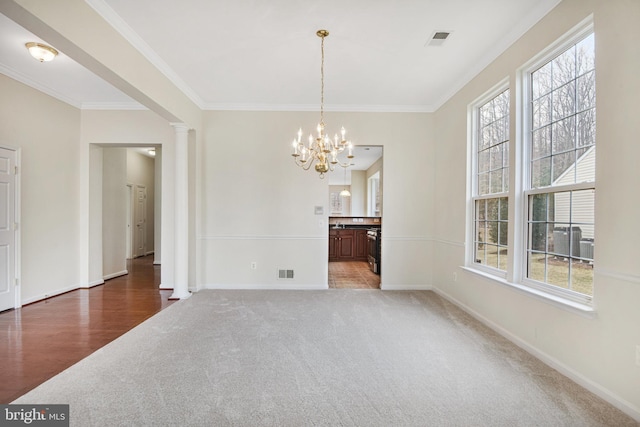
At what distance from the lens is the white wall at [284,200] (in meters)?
5.20

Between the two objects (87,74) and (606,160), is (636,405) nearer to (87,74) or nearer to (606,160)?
(606,160)

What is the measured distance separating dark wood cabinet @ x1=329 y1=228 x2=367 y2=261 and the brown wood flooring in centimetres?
431

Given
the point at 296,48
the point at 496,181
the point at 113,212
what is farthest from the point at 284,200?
the point at 113,212

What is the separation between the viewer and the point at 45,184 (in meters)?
4.54

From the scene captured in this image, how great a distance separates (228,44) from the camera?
10.8ft

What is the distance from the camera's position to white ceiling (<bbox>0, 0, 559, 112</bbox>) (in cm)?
271

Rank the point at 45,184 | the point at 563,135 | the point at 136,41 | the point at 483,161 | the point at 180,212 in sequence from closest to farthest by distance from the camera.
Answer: the point at 563,135 < the point at 136,41 < the point at 483,161 < the point at 45,184 < the point at 180,212

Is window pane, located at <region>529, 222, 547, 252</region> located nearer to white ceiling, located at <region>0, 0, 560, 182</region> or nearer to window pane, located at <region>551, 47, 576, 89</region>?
window pane, located at <region>551, 47, 576, 89</region>

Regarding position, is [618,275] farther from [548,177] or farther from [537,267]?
[548,177]

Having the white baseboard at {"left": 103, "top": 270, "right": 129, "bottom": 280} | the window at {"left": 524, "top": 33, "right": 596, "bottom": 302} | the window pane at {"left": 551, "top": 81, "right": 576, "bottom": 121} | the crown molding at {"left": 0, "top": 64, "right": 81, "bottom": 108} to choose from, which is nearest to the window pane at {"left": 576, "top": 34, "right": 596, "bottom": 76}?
the window at {"left": 524, "top": 33, "right": 596, "bottom": 302}

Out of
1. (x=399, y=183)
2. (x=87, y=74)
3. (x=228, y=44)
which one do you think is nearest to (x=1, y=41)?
(x=87, y=74)

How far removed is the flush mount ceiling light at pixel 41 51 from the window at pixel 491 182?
4995 mm

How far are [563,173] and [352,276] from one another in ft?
14.0

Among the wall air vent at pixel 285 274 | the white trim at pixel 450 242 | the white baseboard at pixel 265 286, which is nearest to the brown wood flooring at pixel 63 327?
the white baseboard at pixel 265 286
